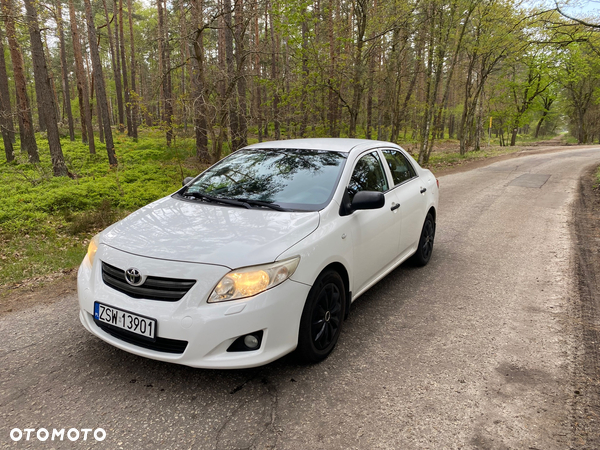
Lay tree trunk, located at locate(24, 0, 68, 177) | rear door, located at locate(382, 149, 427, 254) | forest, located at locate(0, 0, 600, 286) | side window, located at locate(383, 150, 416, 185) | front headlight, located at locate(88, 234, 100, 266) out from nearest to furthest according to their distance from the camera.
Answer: front headlight, located at locate(88, 234, 100, 266) < rear door, located at locate(382, 149, 427, 254) < side window, located at locate(383, 150, 416, 185) < forest, located at locate(0, 0, 600, 286) < tree trunk, located at locate(24, 0, 68, 177)

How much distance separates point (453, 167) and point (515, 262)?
13.8 m

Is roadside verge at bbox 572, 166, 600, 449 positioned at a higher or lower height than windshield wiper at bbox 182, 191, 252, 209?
lower

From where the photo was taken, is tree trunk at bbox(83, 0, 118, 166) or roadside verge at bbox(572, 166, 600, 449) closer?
roadside verge at bbox(572, 166, 600, 449)

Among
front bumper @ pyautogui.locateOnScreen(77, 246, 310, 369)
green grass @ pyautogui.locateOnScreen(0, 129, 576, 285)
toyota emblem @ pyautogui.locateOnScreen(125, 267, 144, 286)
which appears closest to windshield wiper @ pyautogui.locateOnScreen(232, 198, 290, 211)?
front bumper @ pyautogui.locateOnScreen(77, 246, 310, 369)

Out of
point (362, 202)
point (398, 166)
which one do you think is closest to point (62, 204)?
A: point (398, 166)

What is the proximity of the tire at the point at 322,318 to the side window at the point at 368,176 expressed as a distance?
0.92 metres

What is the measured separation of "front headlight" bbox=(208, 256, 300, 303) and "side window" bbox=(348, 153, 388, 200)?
1.32m

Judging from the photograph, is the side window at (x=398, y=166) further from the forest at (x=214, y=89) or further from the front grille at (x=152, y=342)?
the forest at (x=214, y=89)

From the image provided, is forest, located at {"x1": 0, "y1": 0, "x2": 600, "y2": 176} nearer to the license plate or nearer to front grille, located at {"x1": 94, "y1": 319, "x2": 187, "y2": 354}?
the license plate

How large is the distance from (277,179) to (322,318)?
4.62ft

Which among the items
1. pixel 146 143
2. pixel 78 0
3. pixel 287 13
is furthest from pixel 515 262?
pixel 78 0

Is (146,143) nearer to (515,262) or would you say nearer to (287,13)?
(287,13)

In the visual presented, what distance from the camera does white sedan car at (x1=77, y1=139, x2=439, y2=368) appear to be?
244 centimetres

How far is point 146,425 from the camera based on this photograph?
7.66 feet
